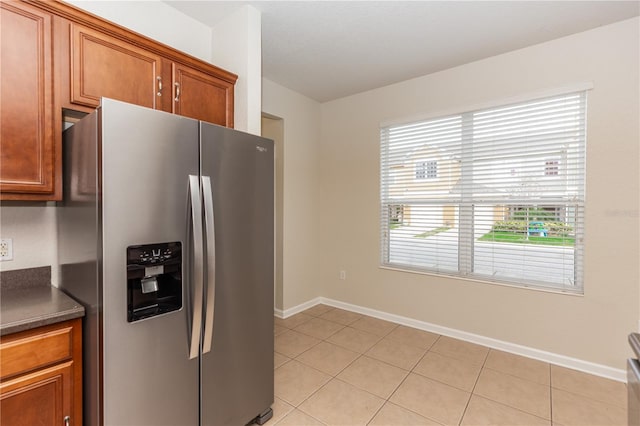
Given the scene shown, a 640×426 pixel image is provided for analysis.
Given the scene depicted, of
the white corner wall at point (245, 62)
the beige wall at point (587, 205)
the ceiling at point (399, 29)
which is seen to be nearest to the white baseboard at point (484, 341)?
the beige wall at point (587, 205)

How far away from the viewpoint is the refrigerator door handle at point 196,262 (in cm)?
140

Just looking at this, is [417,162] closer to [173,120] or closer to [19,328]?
[173,120]

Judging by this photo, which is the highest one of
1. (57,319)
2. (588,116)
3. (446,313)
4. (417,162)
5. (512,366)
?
(588,116)

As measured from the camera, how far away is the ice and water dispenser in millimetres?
1252

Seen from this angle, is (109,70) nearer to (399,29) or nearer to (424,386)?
(399,29)

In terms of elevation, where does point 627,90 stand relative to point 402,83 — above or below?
below

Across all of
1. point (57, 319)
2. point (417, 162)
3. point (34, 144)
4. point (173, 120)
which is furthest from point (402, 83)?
point (57, 319)

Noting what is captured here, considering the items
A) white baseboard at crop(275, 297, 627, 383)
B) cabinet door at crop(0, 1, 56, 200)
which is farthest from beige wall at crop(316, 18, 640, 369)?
cabinet door at crop(0, 1, 56, 200)

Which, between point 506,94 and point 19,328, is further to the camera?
point 506,94

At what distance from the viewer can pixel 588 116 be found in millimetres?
2418

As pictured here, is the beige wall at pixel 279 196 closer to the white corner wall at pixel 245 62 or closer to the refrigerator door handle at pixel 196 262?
the white corner wall at pixel 245 62

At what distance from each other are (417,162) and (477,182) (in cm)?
65

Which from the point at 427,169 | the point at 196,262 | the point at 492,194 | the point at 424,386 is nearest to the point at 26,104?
the point at 196,262

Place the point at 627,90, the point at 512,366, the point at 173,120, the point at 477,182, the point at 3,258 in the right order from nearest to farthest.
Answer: the point at 173,120
the point at 3,258
the point at 627,90
the point at 512,366
the point at 477,182
